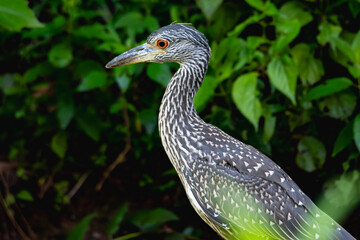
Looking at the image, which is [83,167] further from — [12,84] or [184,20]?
[184,20]

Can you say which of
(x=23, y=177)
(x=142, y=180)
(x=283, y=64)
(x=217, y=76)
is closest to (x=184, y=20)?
(x=217, y=76)

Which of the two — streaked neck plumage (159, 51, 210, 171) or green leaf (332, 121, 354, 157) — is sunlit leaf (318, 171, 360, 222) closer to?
green leaf (332, 121, 354, 157)

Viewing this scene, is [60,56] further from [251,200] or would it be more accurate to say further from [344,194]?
[344,194]

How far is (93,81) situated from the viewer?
213 inches

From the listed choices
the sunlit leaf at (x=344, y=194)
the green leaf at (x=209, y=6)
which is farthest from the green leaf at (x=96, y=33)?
the sunlit leaf at (x=344, y=194)

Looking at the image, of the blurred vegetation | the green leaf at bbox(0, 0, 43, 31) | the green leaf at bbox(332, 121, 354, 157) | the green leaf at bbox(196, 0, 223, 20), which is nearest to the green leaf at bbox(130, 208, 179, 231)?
the blurred vegetation

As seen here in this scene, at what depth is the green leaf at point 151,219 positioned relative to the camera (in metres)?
4.85

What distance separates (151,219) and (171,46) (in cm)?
175

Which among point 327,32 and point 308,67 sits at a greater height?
point 327,32

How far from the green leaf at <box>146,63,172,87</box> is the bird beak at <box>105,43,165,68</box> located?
120cm

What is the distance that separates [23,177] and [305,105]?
3.54 meters

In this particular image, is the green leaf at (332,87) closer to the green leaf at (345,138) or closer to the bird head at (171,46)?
the green leaf at (345,138)

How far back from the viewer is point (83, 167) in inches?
264

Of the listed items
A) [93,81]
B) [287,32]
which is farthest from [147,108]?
[287,32]
